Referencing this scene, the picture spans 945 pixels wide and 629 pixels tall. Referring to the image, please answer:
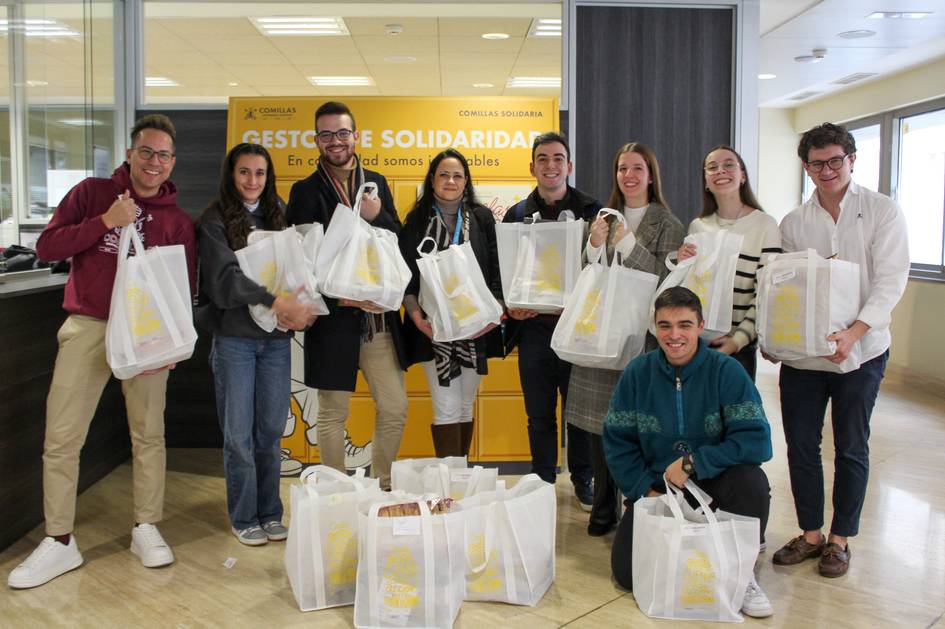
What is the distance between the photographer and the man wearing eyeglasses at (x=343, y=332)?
3.08 meters

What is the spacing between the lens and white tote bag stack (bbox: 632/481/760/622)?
7.84 ft

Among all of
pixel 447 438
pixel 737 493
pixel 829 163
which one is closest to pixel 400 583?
pixel 447 438

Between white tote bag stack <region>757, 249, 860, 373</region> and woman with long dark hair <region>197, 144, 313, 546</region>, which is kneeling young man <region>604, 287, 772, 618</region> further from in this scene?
woman with long dark hair <region>197, 144, 313, 546</region>

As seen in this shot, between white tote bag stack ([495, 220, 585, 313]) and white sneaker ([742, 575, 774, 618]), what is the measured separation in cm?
119

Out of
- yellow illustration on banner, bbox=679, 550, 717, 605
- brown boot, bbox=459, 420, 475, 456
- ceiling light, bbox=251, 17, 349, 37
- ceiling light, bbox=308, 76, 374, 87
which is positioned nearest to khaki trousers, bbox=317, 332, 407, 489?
brown boot, bbox=459, 420, 475, 456

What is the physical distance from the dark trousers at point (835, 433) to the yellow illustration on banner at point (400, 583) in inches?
57.8

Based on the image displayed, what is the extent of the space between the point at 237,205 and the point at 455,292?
87cm

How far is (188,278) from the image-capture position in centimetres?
288

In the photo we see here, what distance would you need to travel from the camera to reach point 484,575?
257cm

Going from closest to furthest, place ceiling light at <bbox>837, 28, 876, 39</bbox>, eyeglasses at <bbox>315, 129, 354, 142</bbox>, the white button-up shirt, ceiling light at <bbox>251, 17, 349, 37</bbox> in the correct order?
1. the white button-up shirt
2. eyeglasses at <bbox>315, 129, 354, 142</bbox>
3. ceiling light at <bbox>837, 28, 876, 39</bbox>
4. ceiling light at <bbox>251, 17, 349, 37</bbox>

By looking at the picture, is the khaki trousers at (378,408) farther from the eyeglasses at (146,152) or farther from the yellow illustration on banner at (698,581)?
the yellow illustration on banner at (698,581)

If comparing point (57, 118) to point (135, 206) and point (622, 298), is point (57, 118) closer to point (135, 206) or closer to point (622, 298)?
point (135, 206)

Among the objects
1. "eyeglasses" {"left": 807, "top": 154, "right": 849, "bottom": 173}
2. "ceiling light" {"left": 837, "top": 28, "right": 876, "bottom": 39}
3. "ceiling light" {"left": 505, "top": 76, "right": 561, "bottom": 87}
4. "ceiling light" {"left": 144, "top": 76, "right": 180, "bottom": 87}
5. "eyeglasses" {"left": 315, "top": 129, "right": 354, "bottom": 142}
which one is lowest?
"eyeglasses" {"left": 807, "top": 154, "right": 849, "bottom": 173}

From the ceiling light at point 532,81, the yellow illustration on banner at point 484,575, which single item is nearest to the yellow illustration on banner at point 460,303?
the yellow illustration on banner at point 484,575
